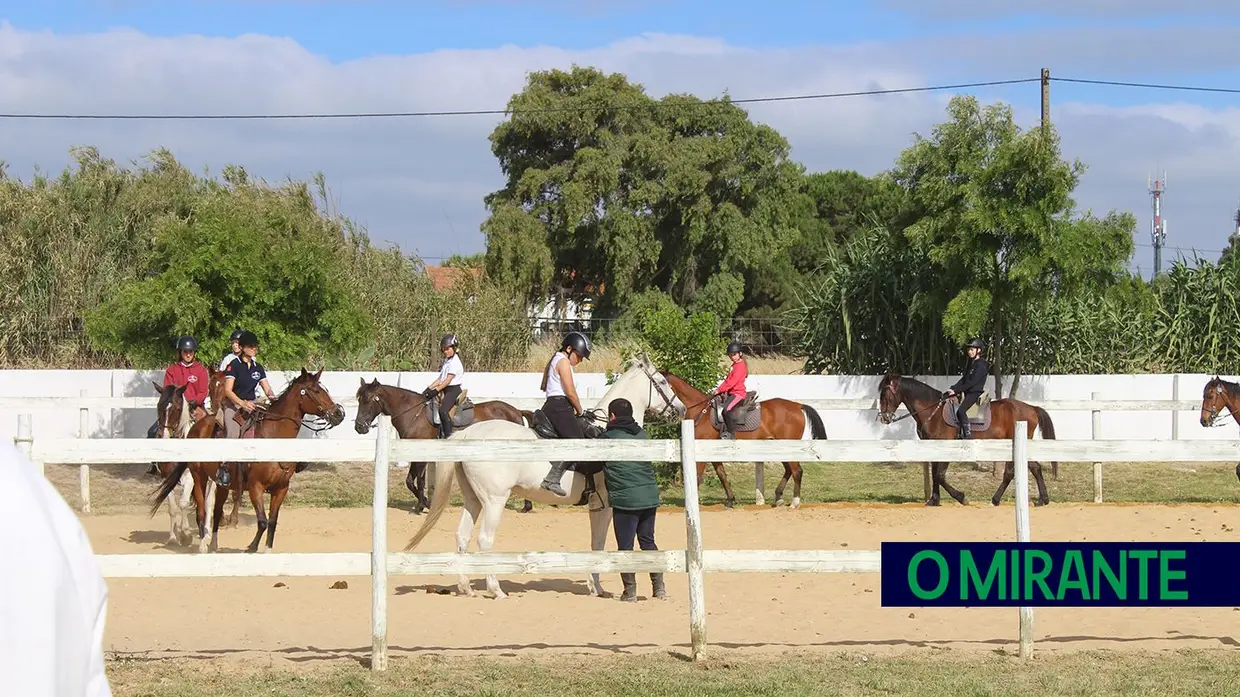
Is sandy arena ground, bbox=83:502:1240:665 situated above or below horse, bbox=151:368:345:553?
below

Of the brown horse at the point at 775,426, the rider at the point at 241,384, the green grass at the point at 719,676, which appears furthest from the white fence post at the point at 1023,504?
the brown horse at the point at 775,426

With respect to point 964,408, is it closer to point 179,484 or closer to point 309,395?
point 309,395

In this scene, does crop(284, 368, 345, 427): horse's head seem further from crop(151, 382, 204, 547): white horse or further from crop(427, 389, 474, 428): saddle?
crop(427, 389, 474, 428): saddle

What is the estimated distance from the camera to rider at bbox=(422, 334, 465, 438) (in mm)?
16844

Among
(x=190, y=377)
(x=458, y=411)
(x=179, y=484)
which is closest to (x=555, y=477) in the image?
(x=179, y=484)

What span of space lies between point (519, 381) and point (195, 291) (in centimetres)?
595

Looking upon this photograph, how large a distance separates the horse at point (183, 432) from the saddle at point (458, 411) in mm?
2937

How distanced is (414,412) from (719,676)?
10.1m

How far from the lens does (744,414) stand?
17984 millimetres

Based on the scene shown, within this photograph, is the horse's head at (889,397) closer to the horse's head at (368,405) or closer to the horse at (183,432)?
the horse's head at (368,405)

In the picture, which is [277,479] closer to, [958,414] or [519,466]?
[519,466]

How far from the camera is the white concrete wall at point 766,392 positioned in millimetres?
22672

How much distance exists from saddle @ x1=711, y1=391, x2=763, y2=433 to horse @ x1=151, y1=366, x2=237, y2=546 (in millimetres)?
6531

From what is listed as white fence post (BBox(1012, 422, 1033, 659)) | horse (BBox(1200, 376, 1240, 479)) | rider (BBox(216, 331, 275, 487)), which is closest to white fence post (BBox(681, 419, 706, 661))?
white fence post (BBox(1012, 422, 1033, 659))
